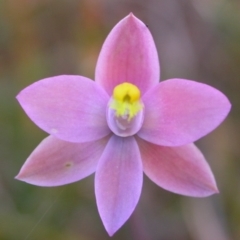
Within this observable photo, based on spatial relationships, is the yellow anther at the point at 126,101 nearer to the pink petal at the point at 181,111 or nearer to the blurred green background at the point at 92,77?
the pink petal at the point at 181,111

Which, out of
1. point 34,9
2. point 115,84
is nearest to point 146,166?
point 115,84

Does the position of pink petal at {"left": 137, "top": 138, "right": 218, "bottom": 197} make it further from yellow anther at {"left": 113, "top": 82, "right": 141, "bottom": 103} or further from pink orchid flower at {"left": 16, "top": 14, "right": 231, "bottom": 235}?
yellow anther at {"left": 113, "top": 82, "right": 141, "bottom": 103}

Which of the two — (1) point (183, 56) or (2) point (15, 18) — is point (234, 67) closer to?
(1) point (183, 56)

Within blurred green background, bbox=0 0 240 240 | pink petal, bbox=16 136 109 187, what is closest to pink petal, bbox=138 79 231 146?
pink petal, bbox=16 136 109 187

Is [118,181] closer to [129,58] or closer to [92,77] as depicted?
[129,58]

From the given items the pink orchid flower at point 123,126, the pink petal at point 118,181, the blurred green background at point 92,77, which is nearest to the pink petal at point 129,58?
the pink orchid flower at point 123,126
